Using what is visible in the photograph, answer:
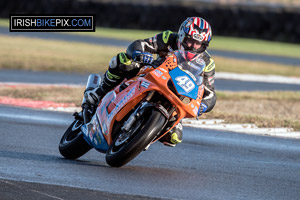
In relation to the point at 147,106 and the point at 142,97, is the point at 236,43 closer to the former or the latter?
the point at 142,97

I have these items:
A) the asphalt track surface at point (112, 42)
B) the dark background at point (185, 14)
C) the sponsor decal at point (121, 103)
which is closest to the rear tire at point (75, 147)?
the sponsor decal at point (121, 103)

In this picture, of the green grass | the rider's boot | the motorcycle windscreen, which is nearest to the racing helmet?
the motorcycle windscreen

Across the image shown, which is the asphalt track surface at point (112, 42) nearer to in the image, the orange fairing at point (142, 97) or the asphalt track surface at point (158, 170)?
the asphalt track surface at point (158, 170)

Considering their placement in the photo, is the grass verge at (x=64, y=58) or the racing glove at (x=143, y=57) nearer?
the racing glove at (x=143, y=57)

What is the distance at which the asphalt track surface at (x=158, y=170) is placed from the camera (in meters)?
5.25

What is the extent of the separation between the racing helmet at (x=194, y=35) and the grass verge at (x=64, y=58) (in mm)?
11872

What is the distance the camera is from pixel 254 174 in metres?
6.52

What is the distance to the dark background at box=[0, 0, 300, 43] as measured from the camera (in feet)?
102

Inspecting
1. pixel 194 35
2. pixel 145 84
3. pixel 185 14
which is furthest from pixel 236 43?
pixel 145 84

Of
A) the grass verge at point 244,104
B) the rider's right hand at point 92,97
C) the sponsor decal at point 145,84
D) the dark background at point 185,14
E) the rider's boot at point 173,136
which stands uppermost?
the sponsor decal at point 145,84

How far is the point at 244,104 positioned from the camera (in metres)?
14.0

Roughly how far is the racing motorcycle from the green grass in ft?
75.6

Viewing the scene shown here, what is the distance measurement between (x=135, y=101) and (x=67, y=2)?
2726cm

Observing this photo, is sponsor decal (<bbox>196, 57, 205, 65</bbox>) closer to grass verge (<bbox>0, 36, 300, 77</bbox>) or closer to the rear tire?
the rear tire
